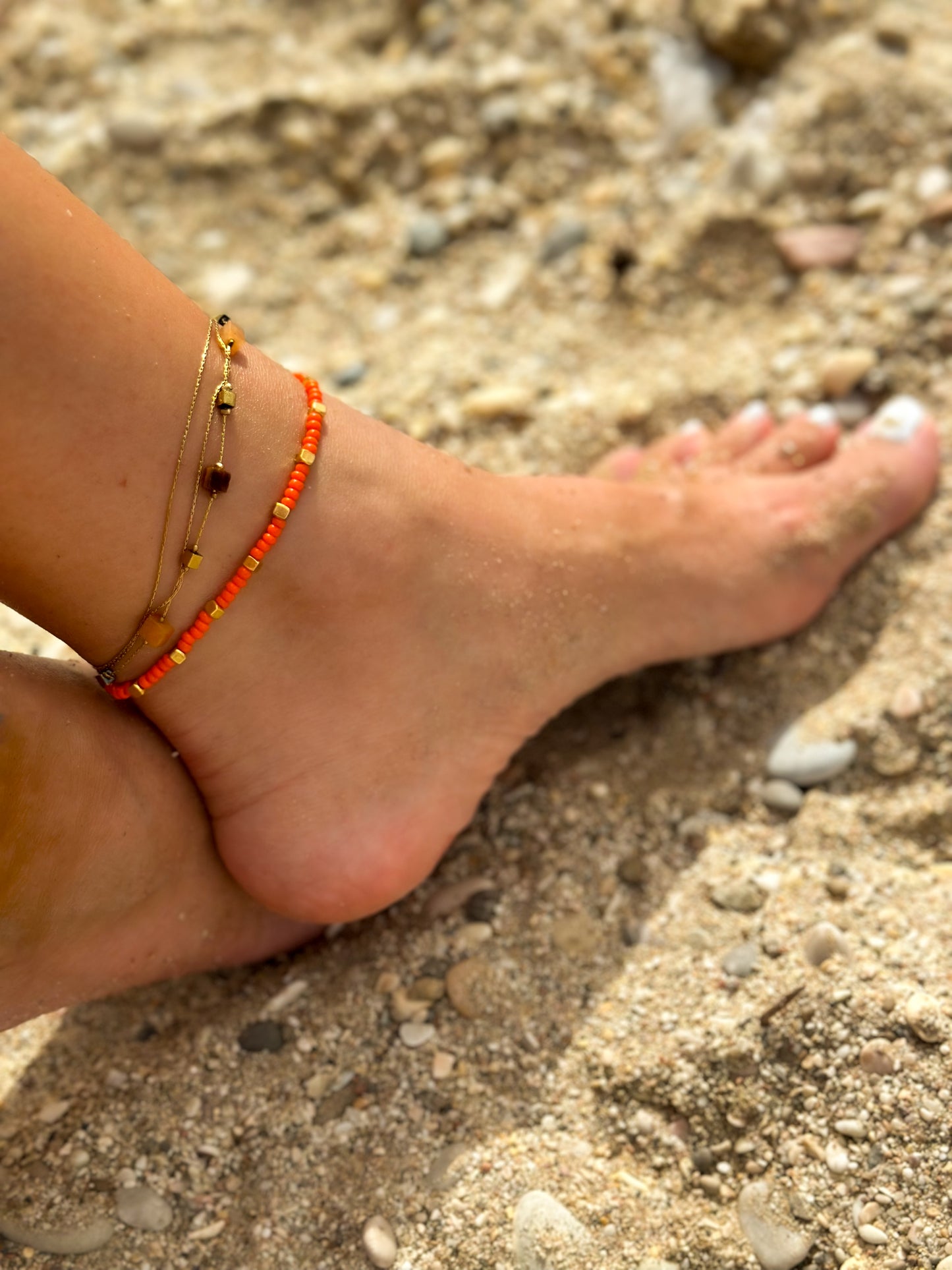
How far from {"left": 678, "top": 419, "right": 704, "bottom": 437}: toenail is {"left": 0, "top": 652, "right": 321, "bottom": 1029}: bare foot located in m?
1.02

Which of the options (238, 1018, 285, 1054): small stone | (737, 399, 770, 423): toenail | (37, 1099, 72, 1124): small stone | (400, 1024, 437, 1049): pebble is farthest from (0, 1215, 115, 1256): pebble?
(737, 399, 770, 423): toenail

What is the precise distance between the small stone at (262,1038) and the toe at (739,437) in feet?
3.54

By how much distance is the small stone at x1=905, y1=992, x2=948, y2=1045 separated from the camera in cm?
122

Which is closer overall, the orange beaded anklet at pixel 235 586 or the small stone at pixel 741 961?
the orange beaded anklet at pixel 235 586

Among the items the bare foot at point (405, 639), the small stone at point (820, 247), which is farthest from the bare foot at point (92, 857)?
the small stone at point (820, 247)

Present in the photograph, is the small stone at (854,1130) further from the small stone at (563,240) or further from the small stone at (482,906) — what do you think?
the small stone at (563,240)

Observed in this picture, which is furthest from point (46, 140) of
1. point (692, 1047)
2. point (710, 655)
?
point (692, 1047)

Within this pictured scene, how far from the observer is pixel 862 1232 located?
44.9 inches

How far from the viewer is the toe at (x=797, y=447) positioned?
182 centimetres

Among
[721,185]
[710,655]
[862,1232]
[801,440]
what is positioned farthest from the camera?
[721,185]

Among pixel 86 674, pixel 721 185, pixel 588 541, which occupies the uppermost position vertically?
pixel 86 674

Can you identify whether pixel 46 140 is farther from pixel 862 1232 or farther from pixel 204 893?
pixel 862 1232

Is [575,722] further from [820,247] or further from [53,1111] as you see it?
[820,247]

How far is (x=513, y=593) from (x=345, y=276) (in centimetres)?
107
